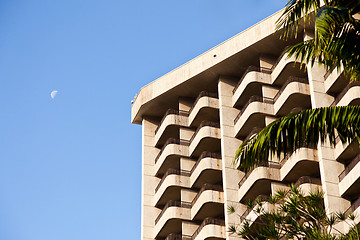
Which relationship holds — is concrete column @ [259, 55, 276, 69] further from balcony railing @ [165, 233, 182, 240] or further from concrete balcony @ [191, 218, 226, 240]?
balcony railing @ [165, 233, 182, 240]

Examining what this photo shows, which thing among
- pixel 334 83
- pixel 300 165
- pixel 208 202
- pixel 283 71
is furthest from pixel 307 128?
pixel 208 202

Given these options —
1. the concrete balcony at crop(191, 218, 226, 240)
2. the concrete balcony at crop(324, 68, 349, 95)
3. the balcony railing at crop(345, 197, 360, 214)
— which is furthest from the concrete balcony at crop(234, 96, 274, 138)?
the balcony railing at crop(345, 197, 360, 214)

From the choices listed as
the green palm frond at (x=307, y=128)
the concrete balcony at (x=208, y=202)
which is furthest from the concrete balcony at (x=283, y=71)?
the green palm frond at (x=307, y=128)

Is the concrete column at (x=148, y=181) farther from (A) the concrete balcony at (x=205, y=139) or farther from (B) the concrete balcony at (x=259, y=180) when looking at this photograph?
(B) the concrete balcony at (x=259, y=180)

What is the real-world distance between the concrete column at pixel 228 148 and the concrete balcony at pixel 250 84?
0.72 metres

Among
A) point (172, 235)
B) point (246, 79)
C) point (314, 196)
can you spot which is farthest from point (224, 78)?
point (314, 196)

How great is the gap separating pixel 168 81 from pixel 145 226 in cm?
1215

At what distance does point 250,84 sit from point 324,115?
39.8 meters

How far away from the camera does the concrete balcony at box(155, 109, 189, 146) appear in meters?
63.5

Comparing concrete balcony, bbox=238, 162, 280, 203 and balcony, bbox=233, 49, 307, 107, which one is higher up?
balcony, bbox=233, 49, 307, 107

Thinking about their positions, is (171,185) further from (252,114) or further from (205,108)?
(252,114)

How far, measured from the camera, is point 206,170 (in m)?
58.7

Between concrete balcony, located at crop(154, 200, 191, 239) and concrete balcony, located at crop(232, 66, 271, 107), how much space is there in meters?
9.06

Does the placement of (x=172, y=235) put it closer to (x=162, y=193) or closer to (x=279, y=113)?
(x=162, y=193)
